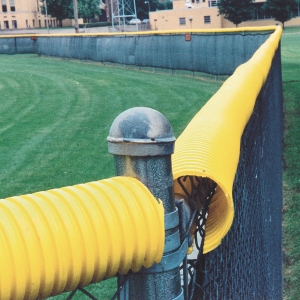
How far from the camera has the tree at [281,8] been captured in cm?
8025

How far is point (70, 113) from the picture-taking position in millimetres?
15758

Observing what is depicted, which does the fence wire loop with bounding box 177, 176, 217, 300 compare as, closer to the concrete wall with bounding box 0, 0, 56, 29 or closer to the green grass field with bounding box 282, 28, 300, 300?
the green grass field with bounding box 282, 28, 300, 300

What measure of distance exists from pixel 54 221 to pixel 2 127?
42.9 ft

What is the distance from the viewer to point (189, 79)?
22391 mm

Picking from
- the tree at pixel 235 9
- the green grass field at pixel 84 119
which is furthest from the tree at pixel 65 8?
the green grass field at pixel 84 119

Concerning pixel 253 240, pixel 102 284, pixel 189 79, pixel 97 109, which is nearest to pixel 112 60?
pixel 189 79

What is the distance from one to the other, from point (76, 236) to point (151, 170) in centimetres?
28

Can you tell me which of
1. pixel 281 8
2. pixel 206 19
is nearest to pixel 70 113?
pixel 281 8

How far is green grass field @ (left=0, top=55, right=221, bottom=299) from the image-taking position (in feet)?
31.9

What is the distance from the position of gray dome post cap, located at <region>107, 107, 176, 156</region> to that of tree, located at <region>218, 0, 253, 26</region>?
81859mm

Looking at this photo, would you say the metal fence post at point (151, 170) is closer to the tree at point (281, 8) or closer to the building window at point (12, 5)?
the tree at point (281, 8)

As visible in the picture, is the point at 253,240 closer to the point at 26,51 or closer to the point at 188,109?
the point at 188,109

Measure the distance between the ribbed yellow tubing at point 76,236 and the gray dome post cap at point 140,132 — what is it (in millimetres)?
93

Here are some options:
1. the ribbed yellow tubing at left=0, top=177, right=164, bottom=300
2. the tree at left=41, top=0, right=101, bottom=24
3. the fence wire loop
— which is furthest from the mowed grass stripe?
the tree at left=41, top=0, right=101, bottom=24
